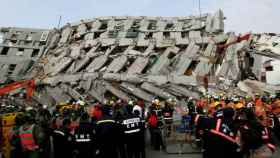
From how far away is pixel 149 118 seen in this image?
47.6 feet

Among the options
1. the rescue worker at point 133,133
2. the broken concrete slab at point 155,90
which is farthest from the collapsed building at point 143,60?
the rescue worker at point 133,133

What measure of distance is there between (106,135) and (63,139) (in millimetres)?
1954

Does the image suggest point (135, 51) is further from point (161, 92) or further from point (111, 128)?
point (111, 128)

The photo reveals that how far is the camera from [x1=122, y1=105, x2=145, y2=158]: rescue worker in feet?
34.4

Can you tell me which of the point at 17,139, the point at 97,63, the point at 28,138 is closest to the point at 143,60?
the point at 97,63

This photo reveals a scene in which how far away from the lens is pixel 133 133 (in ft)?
34.8

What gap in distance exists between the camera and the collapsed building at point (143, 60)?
2627 cm

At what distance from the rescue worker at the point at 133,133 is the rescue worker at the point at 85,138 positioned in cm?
101

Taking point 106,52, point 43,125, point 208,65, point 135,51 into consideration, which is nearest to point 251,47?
point 208,65

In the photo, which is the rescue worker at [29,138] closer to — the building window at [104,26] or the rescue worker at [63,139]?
the rescue worker at [63,139]

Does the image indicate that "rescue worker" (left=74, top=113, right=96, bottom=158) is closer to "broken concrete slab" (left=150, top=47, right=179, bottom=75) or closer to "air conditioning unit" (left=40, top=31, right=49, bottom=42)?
"broken concrete slab" (left=150, top=47, right=179, bottom=75)

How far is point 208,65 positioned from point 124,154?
17908 mm

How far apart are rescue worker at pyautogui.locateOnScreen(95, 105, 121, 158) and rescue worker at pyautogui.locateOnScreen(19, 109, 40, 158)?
1319 mm

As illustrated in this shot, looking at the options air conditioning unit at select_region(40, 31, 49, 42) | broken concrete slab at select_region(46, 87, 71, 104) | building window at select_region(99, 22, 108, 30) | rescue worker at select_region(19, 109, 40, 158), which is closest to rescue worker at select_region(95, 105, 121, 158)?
rescue worker at select_region(19, 109, 40, 158)
